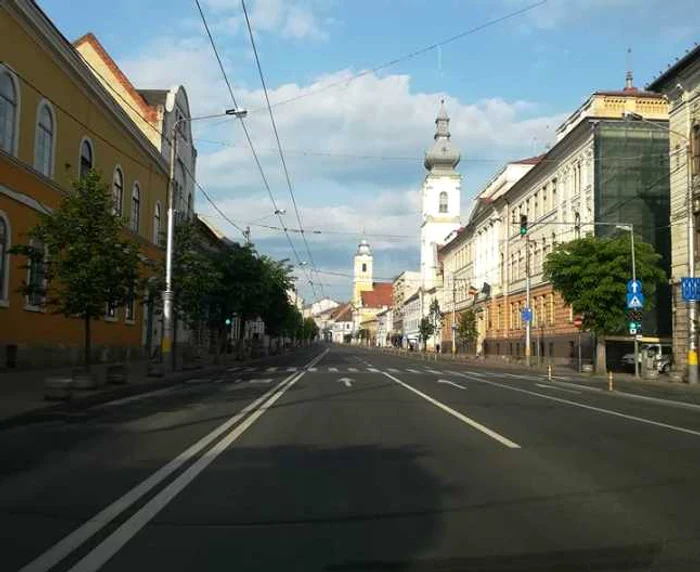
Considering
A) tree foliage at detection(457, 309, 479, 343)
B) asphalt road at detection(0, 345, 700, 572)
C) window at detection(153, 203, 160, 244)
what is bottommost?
asphalt road at detection(0, 345, 700, 572)

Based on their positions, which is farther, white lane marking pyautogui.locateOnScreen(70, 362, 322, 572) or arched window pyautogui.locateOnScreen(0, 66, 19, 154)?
arched window pyautogui.locateOnScreen(0, 66, 19, 154)

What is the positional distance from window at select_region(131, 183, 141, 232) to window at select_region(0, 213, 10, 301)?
17.8 m

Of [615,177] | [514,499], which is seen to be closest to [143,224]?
[615,177]

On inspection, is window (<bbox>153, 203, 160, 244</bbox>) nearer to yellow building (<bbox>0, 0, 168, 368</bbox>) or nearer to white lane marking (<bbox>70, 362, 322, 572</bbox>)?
yellow building (<bbox>0, 0, 168, 368</bbox>)

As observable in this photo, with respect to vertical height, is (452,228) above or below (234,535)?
above

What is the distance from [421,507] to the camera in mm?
7832

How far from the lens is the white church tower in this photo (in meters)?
130

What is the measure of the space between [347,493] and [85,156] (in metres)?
32.4

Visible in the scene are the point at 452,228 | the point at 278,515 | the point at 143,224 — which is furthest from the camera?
the point at 452,228

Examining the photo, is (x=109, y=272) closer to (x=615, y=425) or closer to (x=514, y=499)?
(x=615, y=425)

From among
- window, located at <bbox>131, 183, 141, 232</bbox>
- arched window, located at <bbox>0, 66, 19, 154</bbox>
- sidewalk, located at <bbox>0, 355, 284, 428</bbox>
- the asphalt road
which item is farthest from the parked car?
arched window, located at <bbox>0, 66, 19, 154</bbox>

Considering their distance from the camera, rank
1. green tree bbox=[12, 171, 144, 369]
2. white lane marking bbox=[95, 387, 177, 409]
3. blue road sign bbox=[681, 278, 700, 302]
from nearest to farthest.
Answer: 1. white lane marking bbox=[95, 387, 177, 409]
2. green tree bbox=[12, 171, 144, 369]
3. blue road sign bbox=[681, 278, 700, 302]

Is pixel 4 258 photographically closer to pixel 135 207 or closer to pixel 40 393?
pixel 40 393

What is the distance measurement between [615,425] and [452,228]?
115 meters
